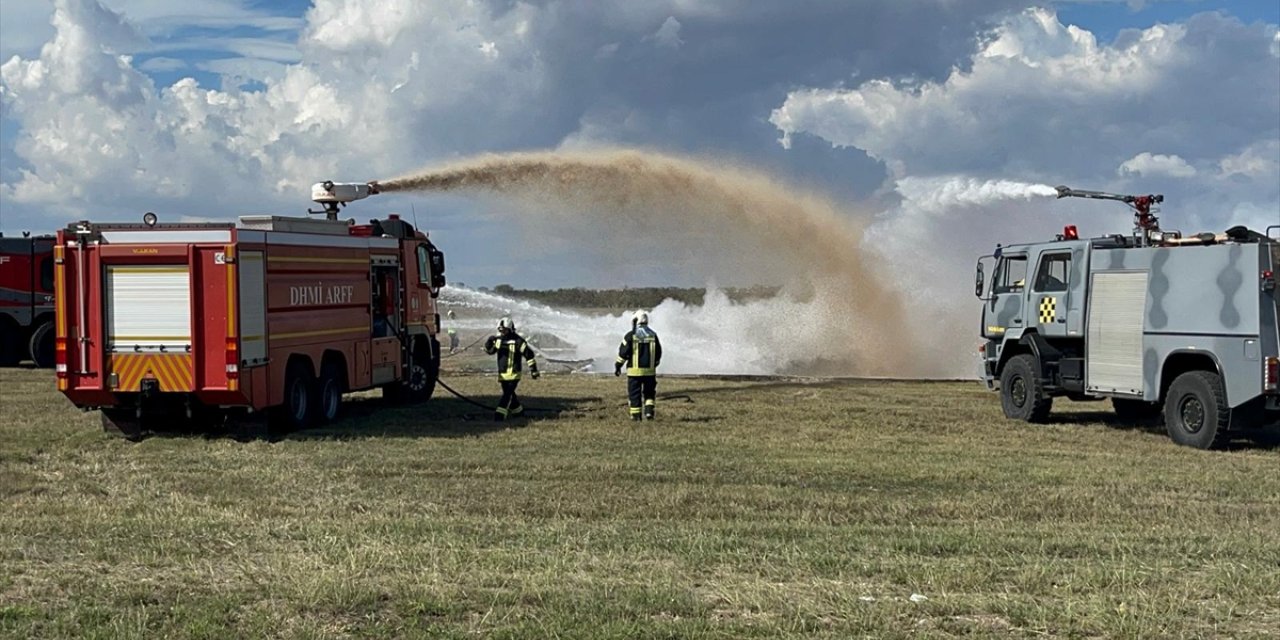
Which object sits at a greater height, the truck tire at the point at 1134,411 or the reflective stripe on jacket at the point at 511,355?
the reflective stripe on jacket at the point at 511,355

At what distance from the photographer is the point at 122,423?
17094mm

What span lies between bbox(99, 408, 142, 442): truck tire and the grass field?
13.2 inches

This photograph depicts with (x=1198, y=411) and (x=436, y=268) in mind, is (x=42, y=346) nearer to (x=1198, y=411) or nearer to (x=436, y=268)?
(x=436, y=268)

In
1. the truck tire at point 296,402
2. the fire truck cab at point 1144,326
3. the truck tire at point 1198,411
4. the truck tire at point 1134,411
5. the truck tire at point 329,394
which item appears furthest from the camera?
the truck tire at point 1134,411

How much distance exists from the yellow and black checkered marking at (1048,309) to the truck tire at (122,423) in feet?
42.3

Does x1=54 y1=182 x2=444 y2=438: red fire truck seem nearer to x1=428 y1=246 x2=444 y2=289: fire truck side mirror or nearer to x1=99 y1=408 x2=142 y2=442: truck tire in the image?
x1=99 y1=408 x2=142 y2=442: truck tire

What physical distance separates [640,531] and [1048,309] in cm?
1116

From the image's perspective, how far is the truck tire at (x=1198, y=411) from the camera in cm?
1580

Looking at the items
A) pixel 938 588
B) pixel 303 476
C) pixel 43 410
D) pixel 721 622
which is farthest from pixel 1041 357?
pixel 43 410

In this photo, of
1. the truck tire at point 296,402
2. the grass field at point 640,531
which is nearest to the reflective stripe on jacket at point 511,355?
the grass field at point 640,531

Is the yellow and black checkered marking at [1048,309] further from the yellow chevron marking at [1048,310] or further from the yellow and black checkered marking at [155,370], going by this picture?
the yellow and black checkered marking at [155,370]

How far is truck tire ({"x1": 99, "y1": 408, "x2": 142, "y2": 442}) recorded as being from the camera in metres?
17.0

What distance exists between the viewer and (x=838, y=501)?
11.6 meters

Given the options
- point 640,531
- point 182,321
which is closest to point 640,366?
point 182,321
